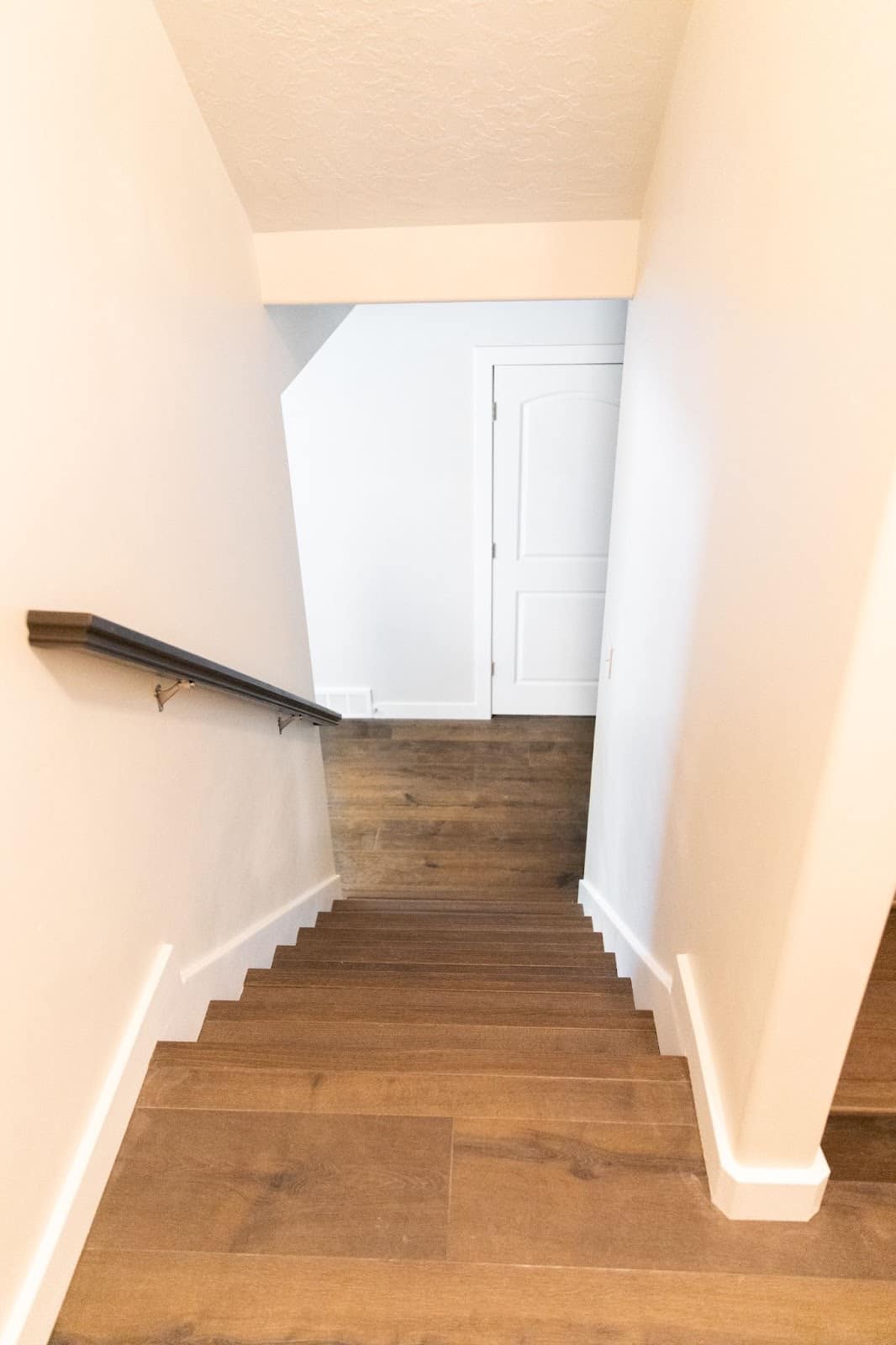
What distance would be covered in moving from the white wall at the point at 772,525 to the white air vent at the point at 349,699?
9.93 ft

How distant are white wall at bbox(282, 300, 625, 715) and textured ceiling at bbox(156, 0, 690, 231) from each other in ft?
5.48

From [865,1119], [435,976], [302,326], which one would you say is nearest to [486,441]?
[302,326]

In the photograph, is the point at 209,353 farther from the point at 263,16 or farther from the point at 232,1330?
the point at 232,1330

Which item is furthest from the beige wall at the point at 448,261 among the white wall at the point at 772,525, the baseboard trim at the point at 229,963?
the baseboard trim at the point at 229,963

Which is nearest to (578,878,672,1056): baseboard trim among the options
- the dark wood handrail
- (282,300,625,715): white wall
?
the dark wood handrail

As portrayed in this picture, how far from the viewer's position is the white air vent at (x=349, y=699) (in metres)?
4.75

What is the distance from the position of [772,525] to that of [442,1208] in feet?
3.76

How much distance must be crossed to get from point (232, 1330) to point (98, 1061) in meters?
0.45

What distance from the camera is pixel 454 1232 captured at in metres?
1.20

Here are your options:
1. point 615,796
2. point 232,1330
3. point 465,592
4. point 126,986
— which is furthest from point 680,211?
point 465,592

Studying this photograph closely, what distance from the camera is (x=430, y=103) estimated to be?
1754 mm

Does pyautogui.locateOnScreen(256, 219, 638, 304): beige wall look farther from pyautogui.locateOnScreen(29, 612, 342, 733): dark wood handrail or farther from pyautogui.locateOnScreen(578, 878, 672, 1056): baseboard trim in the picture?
pyautogui.locateOnScreen(578, 878, 672, 1056): baseboard trim

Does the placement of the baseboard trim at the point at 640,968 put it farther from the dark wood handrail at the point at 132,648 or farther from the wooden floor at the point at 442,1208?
the dark wood handrail at the point at 132,648

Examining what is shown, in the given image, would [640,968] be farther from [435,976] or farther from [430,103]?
[430,103]
